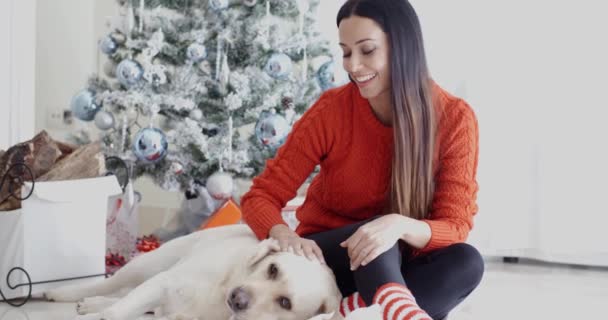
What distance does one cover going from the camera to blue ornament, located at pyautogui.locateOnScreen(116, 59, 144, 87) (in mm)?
3293

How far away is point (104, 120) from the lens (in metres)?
3.39

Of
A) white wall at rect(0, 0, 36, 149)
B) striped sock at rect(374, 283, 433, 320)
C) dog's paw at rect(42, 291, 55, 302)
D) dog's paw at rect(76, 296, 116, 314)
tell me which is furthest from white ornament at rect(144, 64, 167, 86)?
striped sock at rect(374, 283, 433, 320)

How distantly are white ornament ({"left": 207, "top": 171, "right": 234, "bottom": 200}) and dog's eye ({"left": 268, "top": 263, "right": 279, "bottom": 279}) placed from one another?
1.59 m

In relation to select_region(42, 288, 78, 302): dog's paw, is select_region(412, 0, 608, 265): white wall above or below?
above

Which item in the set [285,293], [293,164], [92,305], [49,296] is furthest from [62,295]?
[285,293]

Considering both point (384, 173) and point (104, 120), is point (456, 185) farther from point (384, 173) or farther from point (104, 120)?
point (104, 120)

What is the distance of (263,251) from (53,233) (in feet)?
3.14

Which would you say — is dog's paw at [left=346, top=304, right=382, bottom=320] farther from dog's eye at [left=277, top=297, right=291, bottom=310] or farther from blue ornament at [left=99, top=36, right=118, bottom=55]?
blue ornament at [left=99, top=36, right=118, bottom=55]

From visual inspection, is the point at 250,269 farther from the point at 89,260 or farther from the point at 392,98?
the point at 89,260

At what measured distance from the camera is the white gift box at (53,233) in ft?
7.99

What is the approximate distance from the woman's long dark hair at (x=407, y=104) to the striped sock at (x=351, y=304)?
0.30 m

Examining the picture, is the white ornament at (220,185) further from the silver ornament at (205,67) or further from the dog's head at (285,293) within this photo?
the dog's head at (285,293)

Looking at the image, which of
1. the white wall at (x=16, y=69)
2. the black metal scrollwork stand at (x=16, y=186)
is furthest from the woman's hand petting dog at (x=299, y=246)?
the white wall at (x=16, y=69)

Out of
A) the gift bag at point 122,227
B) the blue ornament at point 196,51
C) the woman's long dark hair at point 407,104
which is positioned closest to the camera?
the woman's long dark hair at point 407,104
